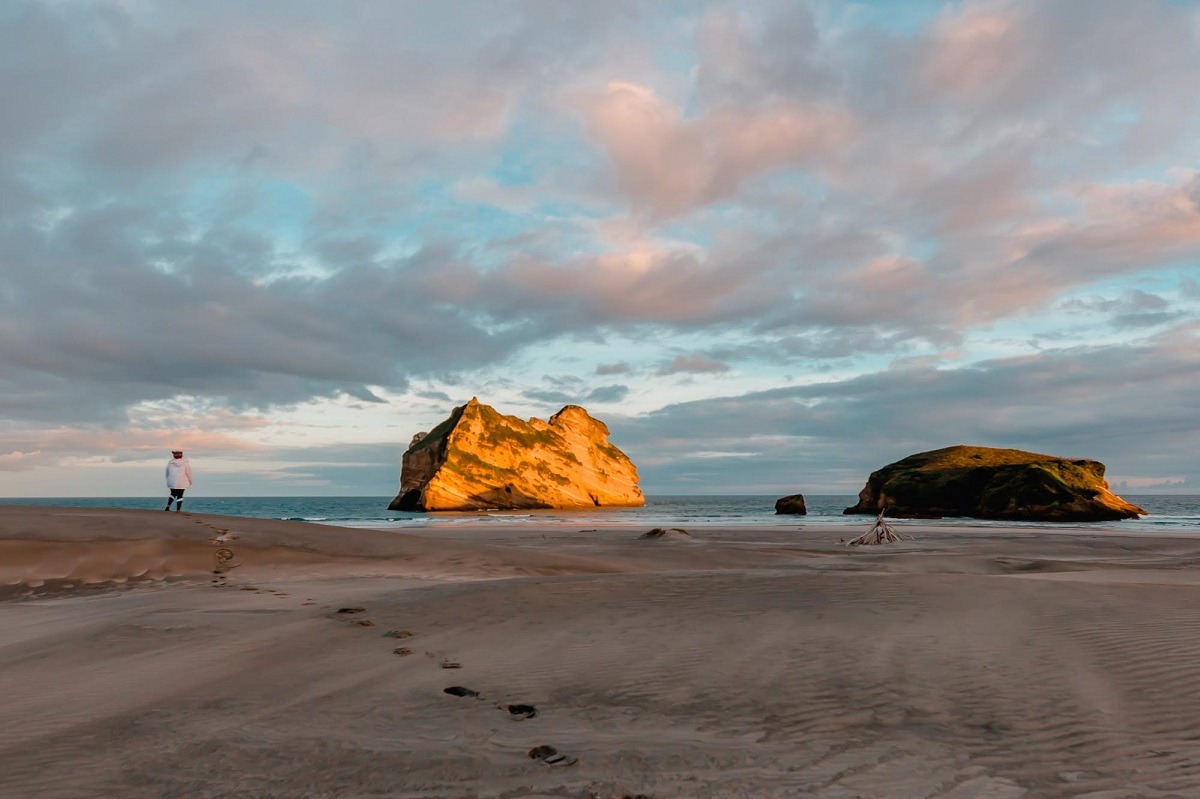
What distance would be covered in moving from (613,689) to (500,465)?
8224 cm

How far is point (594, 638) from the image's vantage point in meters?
6.84

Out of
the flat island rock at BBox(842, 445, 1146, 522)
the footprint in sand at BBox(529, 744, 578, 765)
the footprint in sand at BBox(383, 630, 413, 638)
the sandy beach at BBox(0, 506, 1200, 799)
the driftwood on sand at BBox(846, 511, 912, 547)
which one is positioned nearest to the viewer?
the sandy beach at BBox(0, 506, 1200, 799)

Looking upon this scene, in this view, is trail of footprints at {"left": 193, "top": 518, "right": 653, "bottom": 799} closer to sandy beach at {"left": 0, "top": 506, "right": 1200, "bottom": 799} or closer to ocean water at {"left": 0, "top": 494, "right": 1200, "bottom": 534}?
sandy beach at {"left": 0, "top": 506, "right": 1200, "bottom": 799}

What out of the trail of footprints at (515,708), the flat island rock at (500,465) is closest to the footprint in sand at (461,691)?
the trail of footprints at (515,708)

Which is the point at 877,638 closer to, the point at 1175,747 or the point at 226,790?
the point at 1175,747

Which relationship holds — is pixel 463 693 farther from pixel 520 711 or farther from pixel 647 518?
pixel 647 518

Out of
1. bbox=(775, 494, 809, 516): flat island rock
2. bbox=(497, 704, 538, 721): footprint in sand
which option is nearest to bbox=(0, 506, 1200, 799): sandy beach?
bbox=(497, 704, 538, 721): footprint in sand

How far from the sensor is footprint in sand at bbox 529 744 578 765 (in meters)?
3.77

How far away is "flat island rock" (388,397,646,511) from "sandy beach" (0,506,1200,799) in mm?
71547

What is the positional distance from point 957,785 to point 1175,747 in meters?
1.57

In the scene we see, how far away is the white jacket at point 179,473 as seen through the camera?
19.6 meters

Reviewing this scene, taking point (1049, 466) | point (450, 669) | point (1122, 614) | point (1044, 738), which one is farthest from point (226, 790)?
point (1049, 466)

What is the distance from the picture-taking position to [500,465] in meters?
86.3

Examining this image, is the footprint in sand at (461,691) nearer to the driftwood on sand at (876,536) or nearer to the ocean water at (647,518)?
the driftwood on sand at (876,536)
